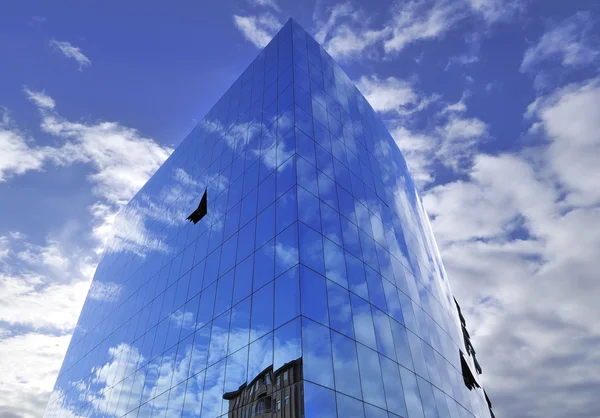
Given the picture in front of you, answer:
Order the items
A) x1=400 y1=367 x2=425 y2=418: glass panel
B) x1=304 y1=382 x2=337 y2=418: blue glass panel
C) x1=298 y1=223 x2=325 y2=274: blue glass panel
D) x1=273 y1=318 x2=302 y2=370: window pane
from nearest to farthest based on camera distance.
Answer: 1. x1=304 y1=382 x2=337 y2=418: blue glass panel
2. x1=273 y1=318 x2=302 y2=370: window pane
3. x1=298 y1=223 x2=325 y2=274: blue glass panel
4. x1=400 y1=367 x2=425 y2=418: glass panel

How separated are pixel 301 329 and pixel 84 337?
1491 inches

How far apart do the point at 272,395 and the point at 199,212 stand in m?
18.8

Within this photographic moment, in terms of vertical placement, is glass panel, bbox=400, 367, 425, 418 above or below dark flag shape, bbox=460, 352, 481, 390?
below

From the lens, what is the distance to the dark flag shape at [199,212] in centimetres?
3139

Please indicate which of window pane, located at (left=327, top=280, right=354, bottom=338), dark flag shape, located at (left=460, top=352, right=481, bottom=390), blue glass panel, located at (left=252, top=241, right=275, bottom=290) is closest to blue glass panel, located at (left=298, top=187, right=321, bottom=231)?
blue glass panel, located at (left=252, top=241, right=275, bottom=290)

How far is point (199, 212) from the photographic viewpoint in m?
31.8

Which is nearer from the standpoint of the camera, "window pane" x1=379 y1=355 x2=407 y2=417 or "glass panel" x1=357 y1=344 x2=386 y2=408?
"glass panel" x1=357 y1=344 x2=386 y2=408

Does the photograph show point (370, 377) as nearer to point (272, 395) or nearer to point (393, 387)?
point (393, 387)

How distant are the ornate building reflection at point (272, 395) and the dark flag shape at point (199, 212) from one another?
16415 millimetres

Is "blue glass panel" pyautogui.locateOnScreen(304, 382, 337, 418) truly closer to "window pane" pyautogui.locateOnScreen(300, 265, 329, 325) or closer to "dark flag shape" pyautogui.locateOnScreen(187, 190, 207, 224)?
"window pane" pyautogui.locateOnScreen(300, 265, 329, 325)

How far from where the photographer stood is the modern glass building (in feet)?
58.0

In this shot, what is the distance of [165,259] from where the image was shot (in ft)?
112

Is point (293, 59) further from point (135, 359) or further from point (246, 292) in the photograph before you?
point (135, 359)

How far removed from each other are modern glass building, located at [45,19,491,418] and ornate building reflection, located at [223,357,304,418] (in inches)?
2.7
